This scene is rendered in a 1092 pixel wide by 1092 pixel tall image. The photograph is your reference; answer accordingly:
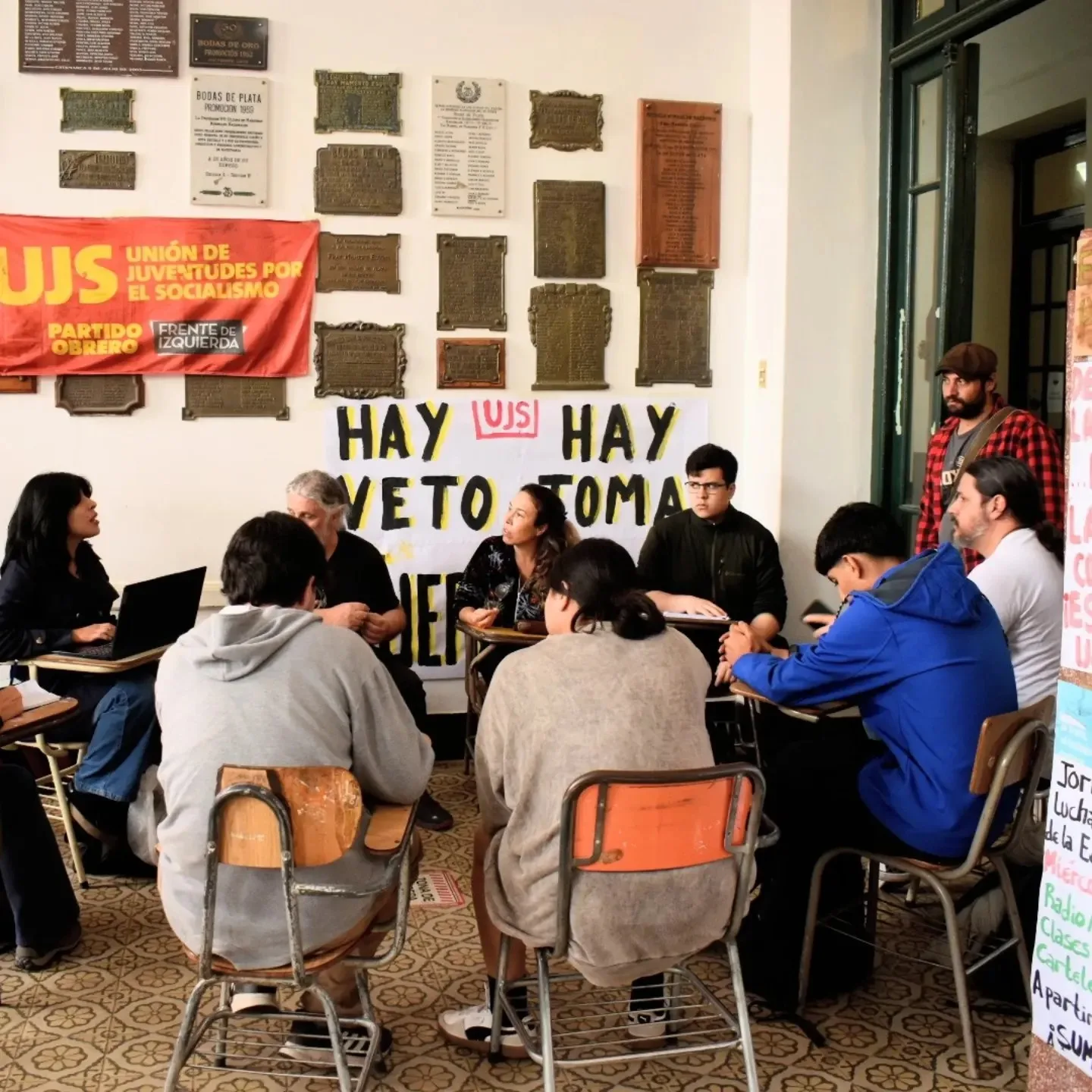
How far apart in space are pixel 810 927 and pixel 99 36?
4.00 m

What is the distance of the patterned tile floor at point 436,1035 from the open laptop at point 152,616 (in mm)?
782

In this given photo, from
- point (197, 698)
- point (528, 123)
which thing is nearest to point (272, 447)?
point (528, 123)

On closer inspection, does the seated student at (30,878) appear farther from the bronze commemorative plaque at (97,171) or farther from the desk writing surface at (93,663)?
the bronze commemorative plaque at (97,171)

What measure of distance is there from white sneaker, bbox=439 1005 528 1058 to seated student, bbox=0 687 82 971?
108 cm

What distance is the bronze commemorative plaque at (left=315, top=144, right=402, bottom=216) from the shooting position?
4957 millimetres

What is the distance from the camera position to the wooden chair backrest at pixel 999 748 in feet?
8.80

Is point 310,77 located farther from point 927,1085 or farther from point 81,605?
point 927,1085

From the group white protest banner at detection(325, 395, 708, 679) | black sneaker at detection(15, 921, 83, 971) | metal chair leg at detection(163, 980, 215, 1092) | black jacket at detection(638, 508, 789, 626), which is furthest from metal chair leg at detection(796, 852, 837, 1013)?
white protest banner at detection(325, 395, 708, 679)

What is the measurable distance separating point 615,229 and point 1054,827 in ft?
11.6

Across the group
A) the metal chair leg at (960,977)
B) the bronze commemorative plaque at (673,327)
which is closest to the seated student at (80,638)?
the metal chair leg at (960,977)

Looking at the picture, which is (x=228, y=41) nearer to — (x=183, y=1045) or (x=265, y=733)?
(x=265, y=733)

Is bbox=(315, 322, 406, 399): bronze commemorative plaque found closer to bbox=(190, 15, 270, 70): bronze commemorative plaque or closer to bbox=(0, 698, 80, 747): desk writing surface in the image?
bbox=(190, 15, 270, 70): bronze commemorative plaque

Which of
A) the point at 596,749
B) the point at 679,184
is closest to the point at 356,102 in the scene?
the point at 679,184

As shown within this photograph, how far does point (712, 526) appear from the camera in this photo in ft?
15.6
